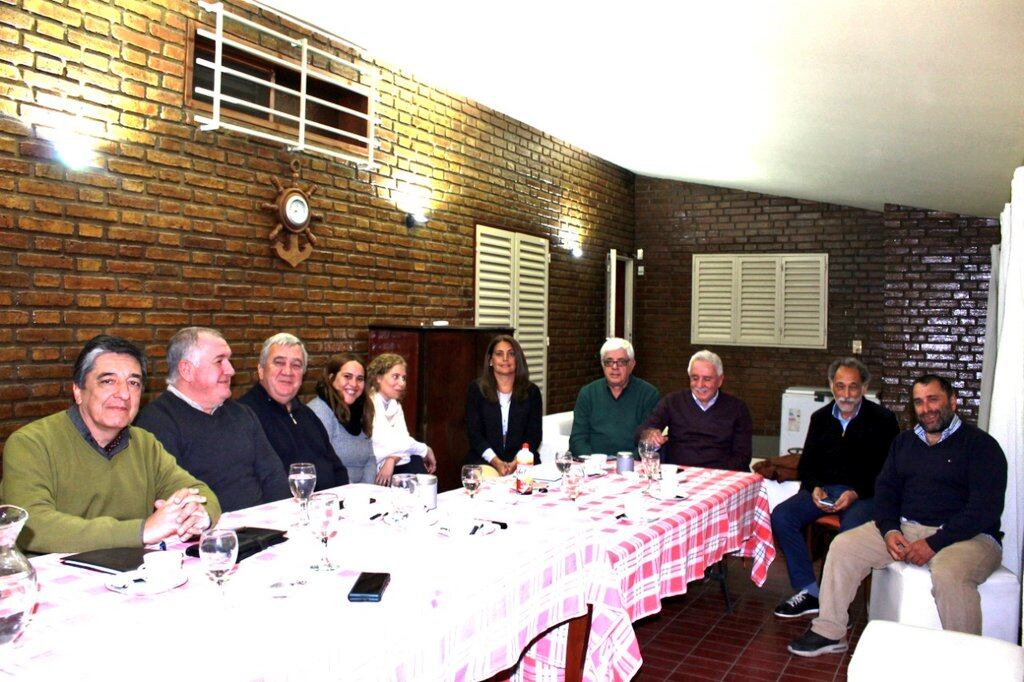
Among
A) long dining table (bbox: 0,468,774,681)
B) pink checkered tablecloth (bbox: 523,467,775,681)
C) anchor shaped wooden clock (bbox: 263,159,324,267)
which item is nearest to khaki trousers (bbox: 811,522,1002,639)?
pink checkered tablecloth (bbox: 523,467,775,681)

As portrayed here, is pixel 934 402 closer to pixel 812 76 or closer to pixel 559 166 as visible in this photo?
pixel 812 76

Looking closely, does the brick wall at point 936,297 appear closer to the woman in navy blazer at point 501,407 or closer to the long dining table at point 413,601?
the woman in navy blazer at point 501,407

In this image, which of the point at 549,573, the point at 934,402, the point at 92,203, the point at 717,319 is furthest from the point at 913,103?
the point at 717,319

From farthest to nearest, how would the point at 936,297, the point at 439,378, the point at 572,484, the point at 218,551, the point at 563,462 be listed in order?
the point at 936,297 < the point at 439,378 < the point at 563,462 < the point at 572,484 < the point at 218,551

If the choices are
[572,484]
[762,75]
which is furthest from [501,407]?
[762,75]

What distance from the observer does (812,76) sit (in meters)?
4.64

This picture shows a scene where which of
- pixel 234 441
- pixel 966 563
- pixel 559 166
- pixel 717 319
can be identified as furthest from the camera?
pixel 717 319

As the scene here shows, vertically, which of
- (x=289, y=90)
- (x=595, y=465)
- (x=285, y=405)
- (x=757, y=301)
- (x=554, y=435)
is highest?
(x=289, y=90)

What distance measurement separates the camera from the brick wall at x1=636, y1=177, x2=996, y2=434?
27.1 feet

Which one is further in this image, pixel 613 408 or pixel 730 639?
pixel 613 408

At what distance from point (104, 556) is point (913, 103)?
4.52 meters

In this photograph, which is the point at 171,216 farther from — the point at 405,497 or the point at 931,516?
the point at 931,516

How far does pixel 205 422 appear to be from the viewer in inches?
126

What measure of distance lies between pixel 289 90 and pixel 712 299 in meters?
6.05
